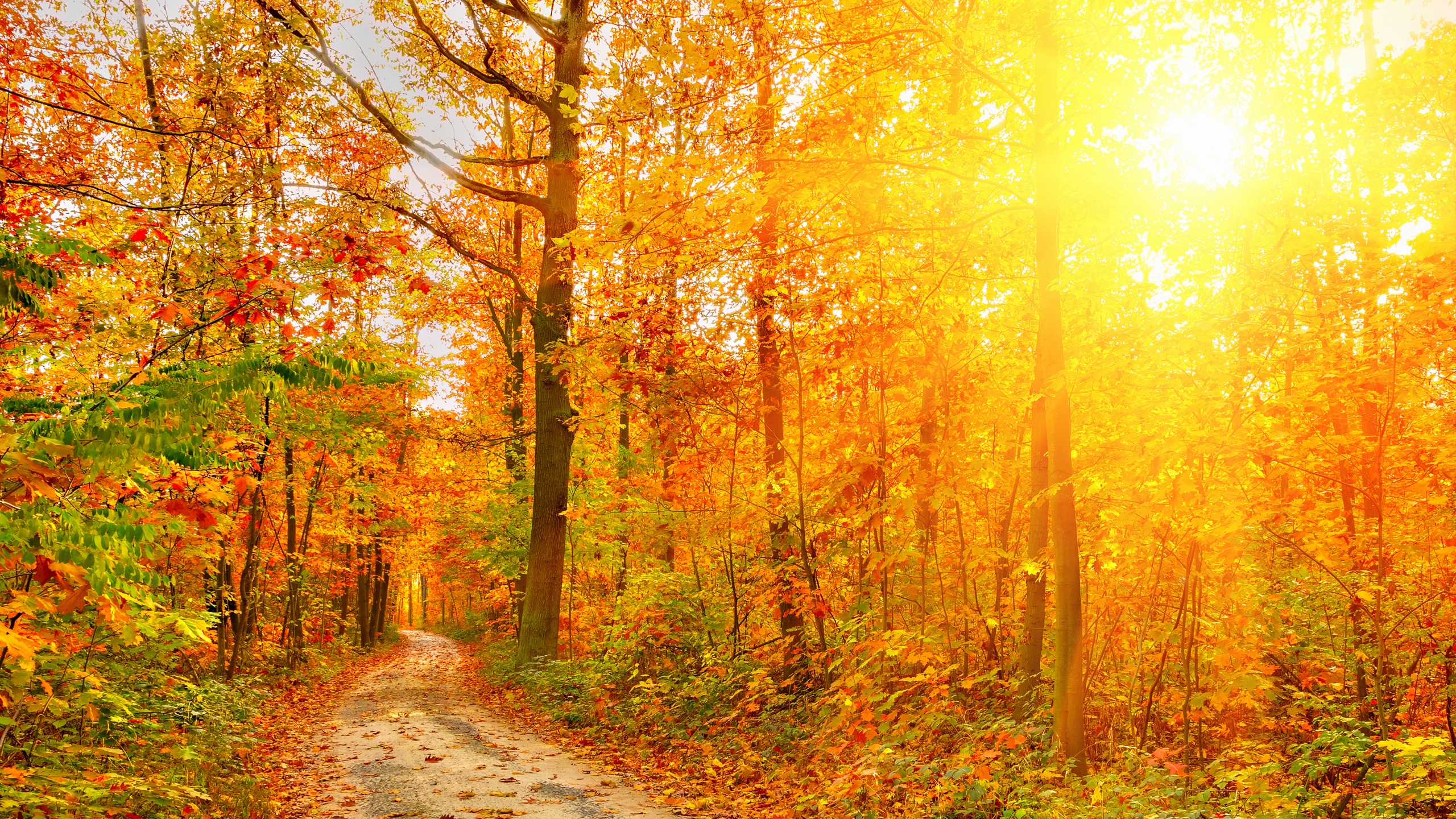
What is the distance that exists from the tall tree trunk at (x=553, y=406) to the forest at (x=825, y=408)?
10cm

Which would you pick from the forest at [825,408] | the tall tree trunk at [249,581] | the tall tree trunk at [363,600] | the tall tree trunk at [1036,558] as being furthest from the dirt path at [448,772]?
the tall tree trunk at [363,600]

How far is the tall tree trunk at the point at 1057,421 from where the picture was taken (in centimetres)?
566

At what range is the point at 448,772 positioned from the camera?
8.10 meters

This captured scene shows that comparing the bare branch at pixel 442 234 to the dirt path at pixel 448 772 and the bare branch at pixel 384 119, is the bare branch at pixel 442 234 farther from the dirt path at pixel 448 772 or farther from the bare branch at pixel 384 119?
the dirt path at pixel 448 772

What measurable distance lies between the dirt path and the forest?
0.09 metres

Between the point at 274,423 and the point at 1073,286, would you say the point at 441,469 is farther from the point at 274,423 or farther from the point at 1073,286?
the point at 1073,286

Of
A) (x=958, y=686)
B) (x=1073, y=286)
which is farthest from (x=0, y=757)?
(x=1073, y=286)

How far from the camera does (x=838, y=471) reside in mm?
8312

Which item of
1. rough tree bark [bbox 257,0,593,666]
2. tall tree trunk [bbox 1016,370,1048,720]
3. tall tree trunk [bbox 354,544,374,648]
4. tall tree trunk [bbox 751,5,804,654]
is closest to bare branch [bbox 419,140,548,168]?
rough tree bark [bbox 257,0,593,666]

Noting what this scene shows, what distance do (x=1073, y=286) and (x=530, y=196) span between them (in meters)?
9.47

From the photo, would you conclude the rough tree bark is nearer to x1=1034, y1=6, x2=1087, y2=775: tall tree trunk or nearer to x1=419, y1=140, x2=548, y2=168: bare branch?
x1=419, y1=140, x2=548, y2=168: bare branch

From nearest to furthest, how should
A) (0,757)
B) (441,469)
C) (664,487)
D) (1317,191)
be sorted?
1. (0,757)
2. (1317,191)
3. (664,487)
4. (441,469)

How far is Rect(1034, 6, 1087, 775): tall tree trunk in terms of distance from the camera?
223 inches

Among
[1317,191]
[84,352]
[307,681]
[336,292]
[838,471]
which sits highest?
[1317,191]
